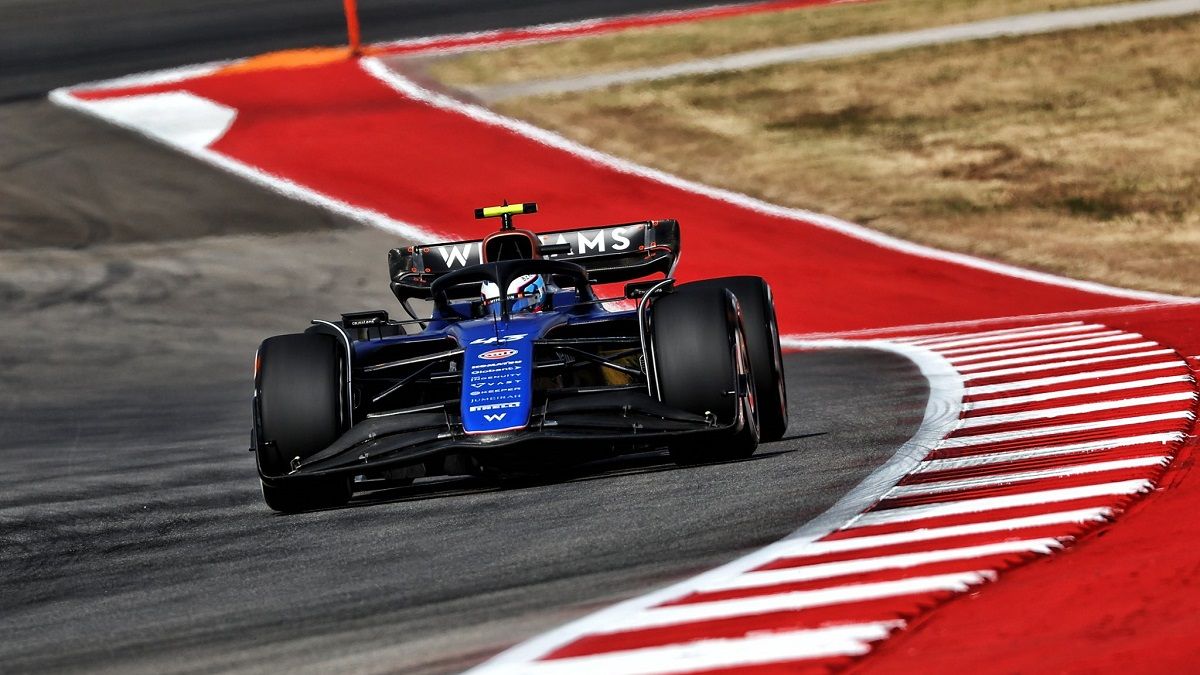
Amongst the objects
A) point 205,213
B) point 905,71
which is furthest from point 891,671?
point 905,71

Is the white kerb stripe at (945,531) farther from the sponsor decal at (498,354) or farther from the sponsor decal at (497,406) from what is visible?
the sponsor decal at (498,354)

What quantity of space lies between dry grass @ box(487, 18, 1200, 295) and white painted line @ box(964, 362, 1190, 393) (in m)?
6.50

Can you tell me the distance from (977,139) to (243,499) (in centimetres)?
1555

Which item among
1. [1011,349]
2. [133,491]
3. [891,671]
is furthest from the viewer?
[1011,349]

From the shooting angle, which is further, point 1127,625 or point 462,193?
point 462,193

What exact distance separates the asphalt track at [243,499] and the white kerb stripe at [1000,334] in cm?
63

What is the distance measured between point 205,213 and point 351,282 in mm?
3316

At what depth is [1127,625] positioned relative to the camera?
453 centimetres

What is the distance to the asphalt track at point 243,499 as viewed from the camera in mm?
5414

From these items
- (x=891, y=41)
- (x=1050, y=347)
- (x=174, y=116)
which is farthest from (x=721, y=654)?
(x=891, y=41)

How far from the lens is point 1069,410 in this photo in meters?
9.08

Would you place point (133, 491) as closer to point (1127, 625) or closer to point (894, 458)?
point (894, 458)

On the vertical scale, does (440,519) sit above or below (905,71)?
below

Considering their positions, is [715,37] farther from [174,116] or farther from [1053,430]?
[1053,430]
